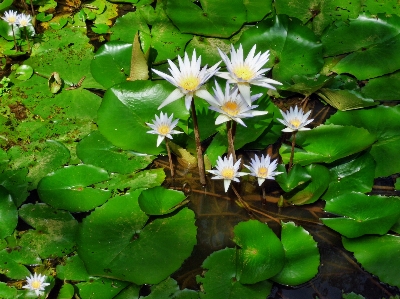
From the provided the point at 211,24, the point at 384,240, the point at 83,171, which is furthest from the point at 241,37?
the point at 384,240

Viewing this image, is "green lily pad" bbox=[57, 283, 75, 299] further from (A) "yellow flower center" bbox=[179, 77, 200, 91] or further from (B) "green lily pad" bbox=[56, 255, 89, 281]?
(A) "yellow flower center" bbox=[179, 77, 200, 91]

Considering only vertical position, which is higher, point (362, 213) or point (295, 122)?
point (295, 122)

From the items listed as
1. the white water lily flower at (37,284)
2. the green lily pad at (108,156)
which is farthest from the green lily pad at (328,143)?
the white water lily flower at (37,284)

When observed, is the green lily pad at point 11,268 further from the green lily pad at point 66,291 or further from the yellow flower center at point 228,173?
the yellow flower center at point 228,173

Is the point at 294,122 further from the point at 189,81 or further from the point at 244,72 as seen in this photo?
the point at 189,81

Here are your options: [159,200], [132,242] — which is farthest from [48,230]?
Answer: [159,200]

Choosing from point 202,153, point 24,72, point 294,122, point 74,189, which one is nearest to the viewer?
point 294,122
